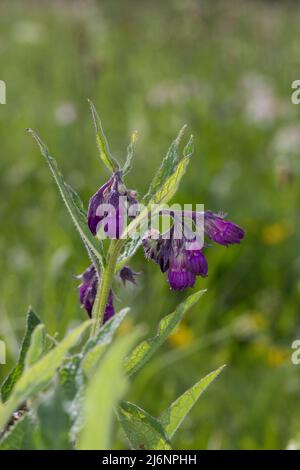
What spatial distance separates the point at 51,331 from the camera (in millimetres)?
2309

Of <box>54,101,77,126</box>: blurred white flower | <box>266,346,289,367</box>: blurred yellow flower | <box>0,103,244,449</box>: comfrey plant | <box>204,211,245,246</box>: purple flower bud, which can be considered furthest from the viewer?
<box>54,101,77,126</box>: blurred white flower

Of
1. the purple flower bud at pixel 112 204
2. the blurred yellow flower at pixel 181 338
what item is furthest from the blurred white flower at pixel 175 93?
the purple flower bud at pixel 112 204

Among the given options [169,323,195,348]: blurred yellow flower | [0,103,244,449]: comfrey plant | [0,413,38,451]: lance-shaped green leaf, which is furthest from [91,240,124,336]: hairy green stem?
[169,323,195,348]: blurred yellow flower

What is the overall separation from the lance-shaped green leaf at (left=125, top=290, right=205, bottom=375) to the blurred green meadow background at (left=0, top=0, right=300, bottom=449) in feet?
1.84

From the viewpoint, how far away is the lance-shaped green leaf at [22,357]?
0.82m

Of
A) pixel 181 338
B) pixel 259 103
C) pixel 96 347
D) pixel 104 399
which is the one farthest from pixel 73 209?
pixel 259 103

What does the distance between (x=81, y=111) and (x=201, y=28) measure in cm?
104

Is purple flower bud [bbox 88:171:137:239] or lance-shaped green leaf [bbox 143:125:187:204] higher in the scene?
lance-shaped green leaf [bbox 143:125:187:204]

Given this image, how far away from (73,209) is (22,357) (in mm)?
156

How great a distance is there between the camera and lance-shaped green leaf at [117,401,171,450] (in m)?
0.81

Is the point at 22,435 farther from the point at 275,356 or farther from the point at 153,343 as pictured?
the point at 275,356

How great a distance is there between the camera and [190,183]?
3.95m

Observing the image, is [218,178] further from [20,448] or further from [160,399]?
[20,448]

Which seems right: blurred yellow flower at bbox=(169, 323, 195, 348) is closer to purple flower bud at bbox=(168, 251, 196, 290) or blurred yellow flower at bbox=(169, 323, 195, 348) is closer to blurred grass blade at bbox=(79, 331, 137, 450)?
purple flower bud at bbox=(168, 251, 196, 290)
